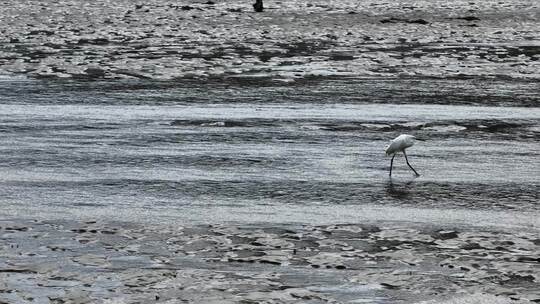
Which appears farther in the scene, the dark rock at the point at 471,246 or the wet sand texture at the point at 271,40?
the wet sand texture at the point at 271,40

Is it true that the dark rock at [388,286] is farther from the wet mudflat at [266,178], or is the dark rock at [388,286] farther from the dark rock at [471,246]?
the dark rock at [471,246]

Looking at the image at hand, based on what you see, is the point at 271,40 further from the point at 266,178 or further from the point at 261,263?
the point at 261,263

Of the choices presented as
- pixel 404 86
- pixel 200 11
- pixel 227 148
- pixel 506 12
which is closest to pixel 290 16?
pixel 200 11

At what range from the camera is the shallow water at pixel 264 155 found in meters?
9.93

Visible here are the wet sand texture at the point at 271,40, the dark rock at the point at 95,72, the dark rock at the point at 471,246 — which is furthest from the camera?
the wet sand texture at the point at 271,40

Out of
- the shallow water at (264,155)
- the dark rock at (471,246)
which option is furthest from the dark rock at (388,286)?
the shallow water at (264,155)

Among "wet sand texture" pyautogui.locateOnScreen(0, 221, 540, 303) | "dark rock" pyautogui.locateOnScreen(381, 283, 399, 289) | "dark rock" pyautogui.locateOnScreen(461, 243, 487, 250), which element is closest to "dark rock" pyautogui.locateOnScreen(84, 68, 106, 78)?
"wet sand texture" pyautogui.locateOnScreen(0, 221, 540, 303)

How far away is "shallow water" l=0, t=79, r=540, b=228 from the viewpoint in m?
9.93

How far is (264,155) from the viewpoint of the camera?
1266 centimetres

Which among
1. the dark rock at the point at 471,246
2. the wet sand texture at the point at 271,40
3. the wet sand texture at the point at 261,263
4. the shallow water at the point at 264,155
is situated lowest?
the wet sand texture at the point at 271,40

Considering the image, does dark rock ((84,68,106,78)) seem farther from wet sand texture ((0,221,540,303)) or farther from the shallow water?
wet sand texture ((0,221,540,303))

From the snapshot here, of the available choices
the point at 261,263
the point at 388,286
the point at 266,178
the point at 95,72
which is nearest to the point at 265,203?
the point at 266,178

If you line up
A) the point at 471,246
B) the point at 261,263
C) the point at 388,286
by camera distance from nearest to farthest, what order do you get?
Result: the point at 388,286
the point at 261,263
the point at 471,246

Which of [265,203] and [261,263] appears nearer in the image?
[261,263]
